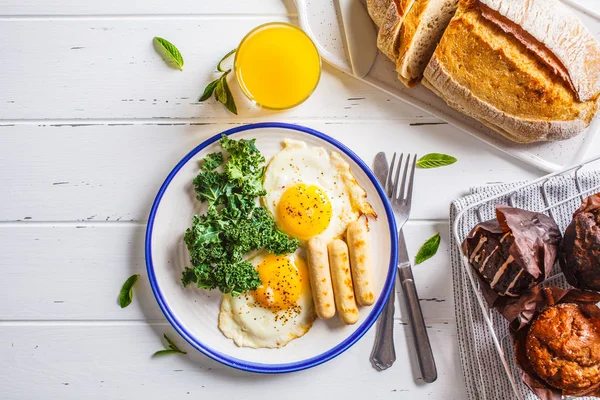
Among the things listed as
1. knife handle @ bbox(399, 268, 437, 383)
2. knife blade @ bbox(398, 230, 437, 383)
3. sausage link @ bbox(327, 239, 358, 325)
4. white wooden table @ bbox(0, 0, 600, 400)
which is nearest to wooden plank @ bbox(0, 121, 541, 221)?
white wooden table @ bbox(0, 0, 600, 400)

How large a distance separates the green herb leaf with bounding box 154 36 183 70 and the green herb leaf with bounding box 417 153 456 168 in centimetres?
112

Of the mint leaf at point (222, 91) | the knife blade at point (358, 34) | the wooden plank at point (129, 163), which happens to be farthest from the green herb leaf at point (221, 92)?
the knife blade at point (358, 34)

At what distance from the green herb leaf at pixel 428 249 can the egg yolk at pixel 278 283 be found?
20.8 inches

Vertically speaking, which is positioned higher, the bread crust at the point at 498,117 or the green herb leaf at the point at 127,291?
the bread crust at the point at 498,117

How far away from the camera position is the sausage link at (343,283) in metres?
2.15

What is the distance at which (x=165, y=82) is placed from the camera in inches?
91.8

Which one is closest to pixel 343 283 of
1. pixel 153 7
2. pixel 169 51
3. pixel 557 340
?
pixel 557 340

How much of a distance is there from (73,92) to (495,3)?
5.83 ft

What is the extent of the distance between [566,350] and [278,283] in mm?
1078

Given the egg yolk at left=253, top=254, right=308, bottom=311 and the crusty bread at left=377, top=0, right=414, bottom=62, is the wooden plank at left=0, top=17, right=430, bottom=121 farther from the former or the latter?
the egg yolk at left=253, top=254, right=308, bottom=311

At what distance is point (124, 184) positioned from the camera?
7.64 feet

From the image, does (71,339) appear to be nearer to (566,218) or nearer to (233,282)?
(233,282)

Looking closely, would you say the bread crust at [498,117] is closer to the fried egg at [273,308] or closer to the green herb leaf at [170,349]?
the fried egg at [273,308]

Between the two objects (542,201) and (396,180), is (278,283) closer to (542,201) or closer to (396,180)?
(396,180)
